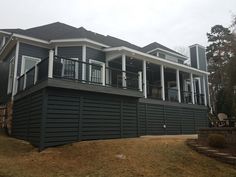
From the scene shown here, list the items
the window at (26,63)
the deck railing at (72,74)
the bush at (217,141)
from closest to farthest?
1. the bush at (217,141)
2. the deck railing at (72,74)
3. the window at (26,63)

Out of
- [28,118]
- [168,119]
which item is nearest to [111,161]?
[28,118]

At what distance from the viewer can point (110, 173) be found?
5.54 m

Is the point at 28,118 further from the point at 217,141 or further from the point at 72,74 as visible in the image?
the point at 217,141

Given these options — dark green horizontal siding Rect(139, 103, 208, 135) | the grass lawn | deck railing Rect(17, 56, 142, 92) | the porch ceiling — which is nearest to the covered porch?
the porch ceiling

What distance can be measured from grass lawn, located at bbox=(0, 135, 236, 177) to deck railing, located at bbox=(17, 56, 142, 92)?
2730mm

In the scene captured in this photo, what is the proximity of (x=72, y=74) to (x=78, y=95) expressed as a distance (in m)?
1.91

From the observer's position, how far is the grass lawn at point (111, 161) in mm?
5645

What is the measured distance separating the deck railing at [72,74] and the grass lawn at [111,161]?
2.73 meters

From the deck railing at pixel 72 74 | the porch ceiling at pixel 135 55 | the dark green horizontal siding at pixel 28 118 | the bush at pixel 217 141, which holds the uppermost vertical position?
the porch ceiling at pixel 135 55

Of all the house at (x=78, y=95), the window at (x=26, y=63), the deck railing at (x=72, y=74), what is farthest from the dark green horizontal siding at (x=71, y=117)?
the window at (x=26, y=63)

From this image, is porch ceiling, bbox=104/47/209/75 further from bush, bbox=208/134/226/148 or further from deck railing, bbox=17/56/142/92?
bush, bbox=208/134/226/148

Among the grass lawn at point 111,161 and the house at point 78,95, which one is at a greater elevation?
the house at point 78,95

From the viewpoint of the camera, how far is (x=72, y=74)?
10344mm

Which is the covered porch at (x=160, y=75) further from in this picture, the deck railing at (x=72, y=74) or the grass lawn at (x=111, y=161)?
the grass lawn at (x=111, y=161)
